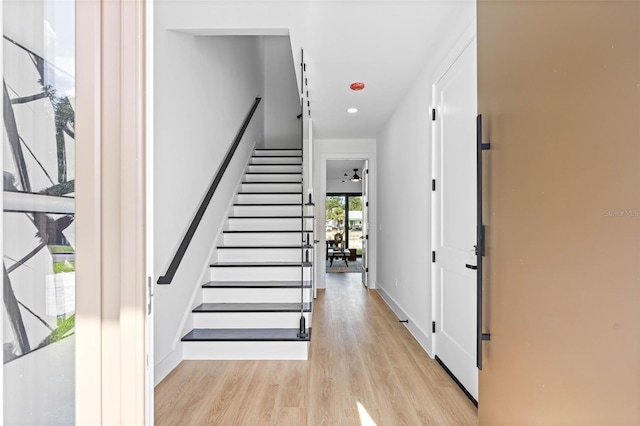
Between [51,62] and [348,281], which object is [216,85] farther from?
[348,281]

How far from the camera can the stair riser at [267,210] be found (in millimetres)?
4625

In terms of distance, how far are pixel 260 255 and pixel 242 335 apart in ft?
3.67

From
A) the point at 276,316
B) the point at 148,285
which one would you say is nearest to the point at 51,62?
the point at 148,285

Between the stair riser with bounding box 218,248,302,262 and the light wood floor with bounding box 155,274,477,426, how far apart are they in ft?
3.09

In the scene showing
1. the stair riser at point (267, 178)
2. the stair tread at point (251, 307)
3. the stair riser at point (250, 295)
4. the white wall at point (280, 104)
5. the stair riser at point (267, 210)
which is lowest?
the stair tread at point (251, 307)

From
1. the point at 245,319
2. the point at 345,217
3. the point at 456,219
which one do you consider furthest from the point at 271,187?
the point at 345,217

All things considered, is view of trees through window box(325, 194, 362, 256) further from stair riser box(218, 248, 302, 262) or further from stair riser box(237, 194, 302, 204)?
stair riser box(218, 248, 302, 262)

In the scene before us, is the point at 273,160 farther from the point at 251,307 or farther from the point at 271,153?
the point at 251,307

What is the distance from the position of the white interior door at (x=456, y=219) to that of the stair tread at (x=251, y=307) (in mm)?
1134

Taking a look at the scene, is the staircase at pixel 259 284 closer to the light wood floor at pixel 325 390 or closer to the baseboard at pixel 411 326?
the light wood floor at pixel 325 390

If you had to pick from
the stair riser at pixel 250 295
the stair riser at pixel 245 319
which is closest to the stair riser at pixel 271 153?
the stair riser at pixel 250 295

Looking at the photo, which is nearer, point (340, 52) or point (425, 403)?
point (425, 403)

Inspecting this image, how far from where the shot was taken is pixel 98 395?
100 centimetres

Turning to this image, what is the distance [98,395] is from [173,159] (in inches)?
81.5
